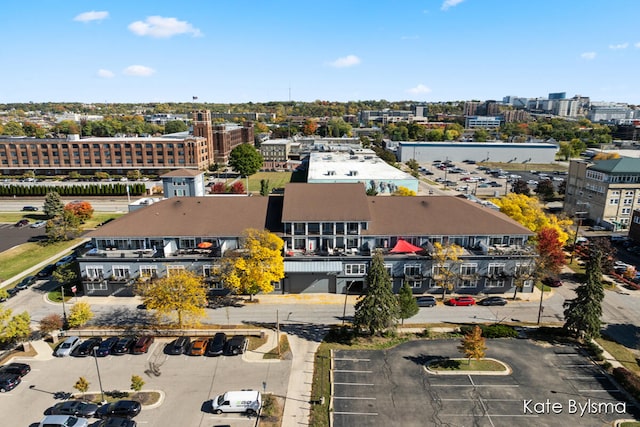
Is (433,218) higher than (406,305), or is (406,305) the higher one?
(433,218)

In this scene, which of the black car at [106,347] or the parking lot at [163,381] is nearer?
the parking lot at [163,381]

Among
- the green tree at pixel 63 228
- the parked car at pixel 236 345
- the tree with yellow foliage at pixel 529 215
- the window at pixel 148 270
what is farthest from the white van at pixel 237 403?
the green tree at pixel 63 228

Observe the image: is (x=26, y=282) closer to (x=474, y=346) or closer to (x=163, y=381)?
(x=163, y=381)

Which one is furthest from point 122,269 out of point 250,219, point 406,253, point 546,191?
point 546,191

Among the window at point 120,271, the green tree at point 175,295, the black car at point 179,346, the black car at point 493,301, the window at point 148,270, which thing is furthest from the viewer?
the window at point 120,271

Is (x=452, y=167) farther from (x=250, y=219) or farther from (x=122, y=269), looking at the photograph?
(x=122, y=269)

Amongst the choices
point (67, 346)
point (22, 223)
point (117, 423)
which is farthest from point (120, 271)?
point (22, 223)

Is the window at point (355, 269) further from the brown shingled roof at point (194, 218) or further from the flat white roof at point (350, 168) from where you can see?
the flat white roof at point (350, 168)
